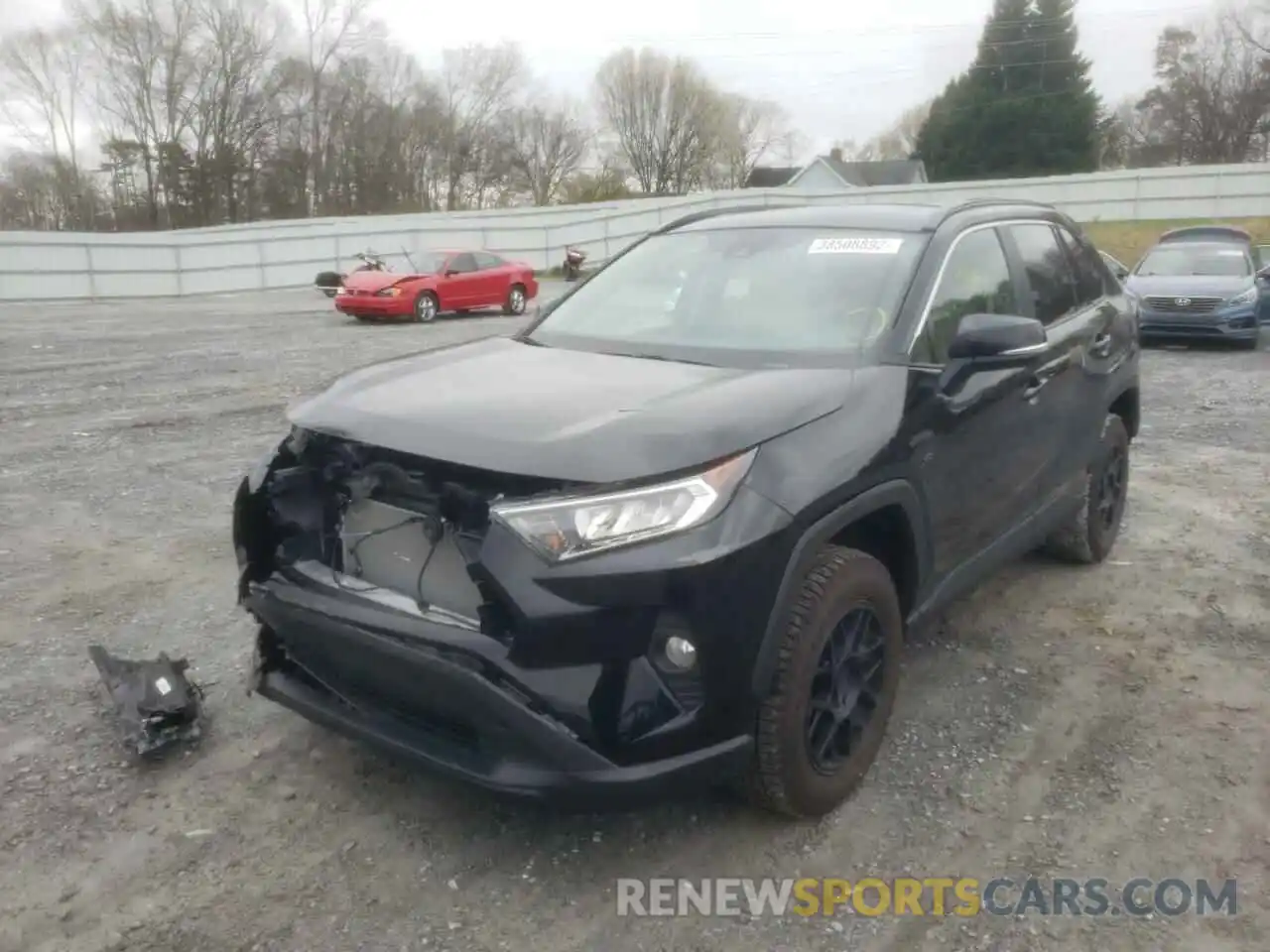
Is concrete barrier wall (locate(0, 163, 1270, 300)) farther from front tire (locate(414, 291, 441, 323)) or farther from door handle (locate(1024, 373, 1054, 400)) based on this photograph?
door handle (locate(1024, 373, 1054, 400))

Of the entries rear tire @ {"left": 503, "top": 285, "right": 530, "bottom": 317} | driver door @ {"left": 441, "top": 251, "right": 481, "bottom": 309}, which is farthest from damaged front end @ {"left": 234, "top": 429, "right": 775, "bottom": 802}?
rear tire @ {"left": 503, "top": 285, "right": 530, "bottom": 317}

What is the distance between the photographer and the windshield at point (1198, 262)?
554 inches

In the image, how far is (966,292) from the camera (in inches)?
146

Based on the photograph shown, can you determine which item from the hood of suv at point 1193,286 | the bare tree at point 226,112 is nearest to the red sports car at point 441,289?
the hood of suv at point 1193,286

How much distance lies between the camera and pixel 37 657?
159 inches

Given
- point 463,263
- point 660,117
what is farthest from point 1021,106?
point 463,263

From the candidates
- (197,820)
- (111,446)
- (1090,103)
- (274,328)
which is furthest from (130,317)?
(1090,103)

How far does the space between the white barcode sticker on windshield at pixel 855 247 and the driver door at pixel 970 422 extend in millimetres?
208

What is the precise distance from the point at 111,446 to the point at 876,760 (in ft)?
22.2

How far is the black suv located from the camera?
7.97 ft

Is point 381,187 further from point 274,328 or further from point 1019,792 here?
point 1019,792

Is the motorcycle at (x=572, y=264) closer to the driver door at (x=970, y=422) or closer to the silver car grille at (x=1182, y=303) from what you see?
the silver car grille at (x=1182, y=303)

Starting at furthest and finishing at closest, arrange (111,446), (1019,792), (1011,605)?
1. (111,446)
2. (1011,605)
3. (1019,792)

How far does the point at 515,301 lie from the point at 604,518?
66.5 feet
